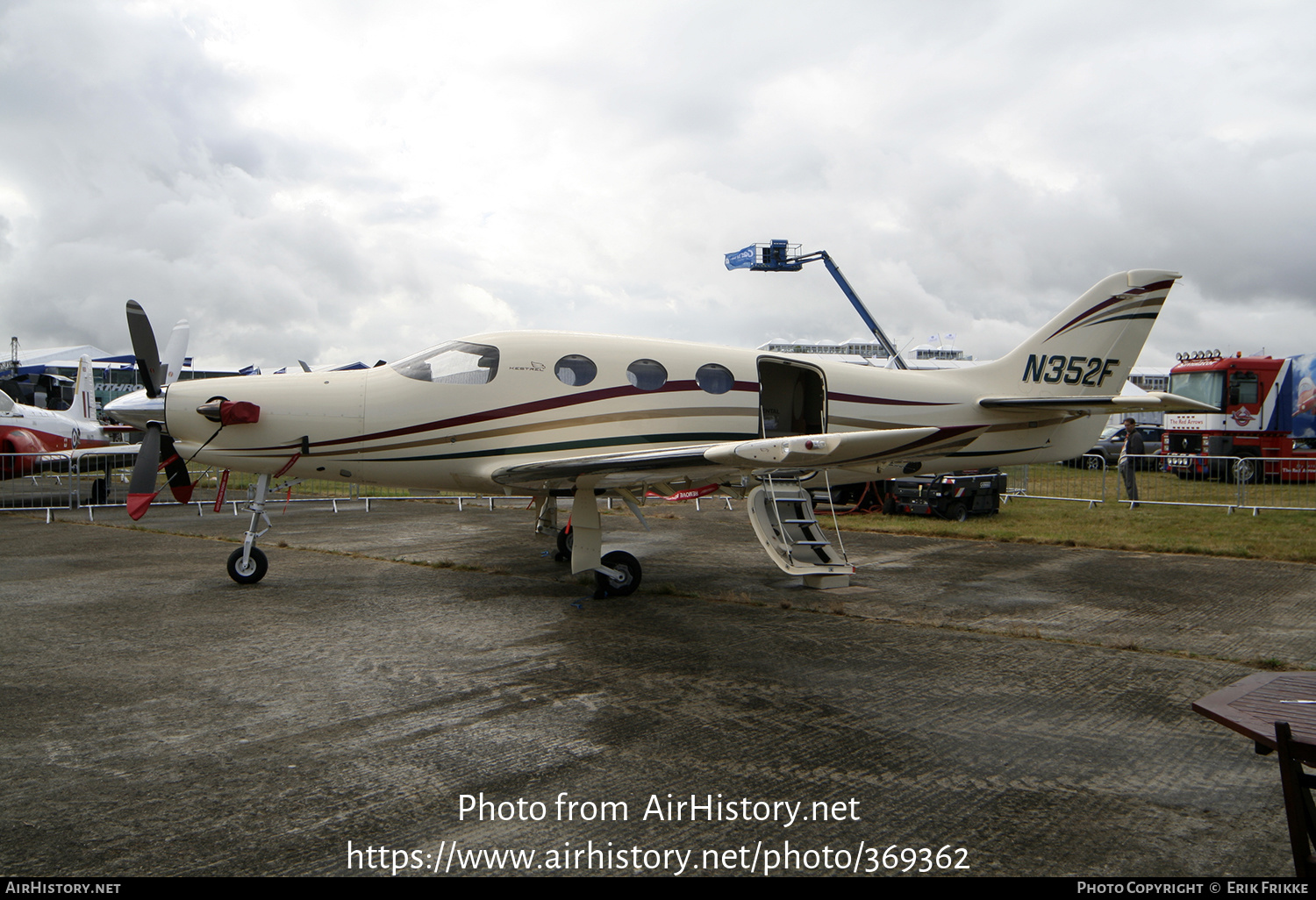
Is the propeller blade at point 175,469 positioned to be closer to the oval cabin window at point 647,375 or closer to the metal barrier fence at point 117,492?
A: the oval cabin window at point 647,375

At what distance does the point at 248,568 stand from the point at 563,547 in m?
3.65

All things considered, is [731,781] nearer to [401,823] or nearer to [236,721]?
[401,823]

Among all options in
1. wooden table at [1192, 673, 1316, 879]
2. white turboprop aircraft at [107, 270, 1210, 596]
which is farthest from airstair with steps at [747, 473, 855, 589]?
wooden table at [1192, 673, 1316, 879]

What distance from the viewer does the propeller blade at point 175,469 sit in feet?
27.2

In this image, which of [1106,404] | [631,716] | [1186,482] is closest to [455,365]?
[631,716]

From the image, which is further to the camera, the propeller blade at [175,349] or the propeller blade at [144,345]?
the propeller blade at [175,349]

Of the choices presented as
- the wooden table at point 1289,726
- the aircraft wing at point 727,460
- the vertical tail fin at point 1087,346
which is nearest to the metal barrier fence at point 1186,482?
the vertical tail fin at point 1087,346

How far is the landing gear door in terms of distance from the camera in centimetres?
902

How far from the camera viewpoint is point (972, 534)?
41.3 ft

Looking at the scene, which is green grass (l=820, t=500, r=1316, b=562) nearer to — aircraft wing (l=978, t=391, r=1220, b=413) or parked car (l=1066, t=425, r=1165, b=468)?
aircraft wing (l=978, t=391, r=1220, b=413)

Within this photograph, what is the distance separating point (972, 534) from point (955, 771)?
960cm

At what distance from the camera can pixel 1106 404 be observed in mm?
9148

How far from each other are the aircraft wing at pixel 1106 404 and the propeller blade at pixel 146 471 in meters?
9.65
